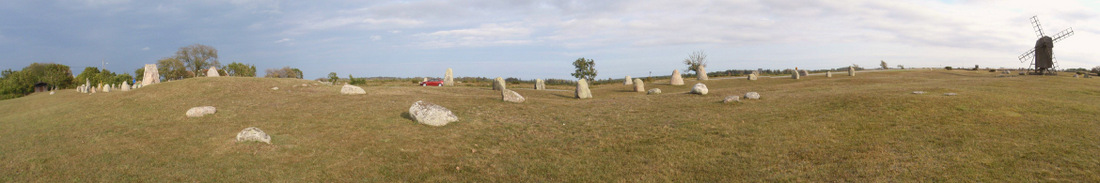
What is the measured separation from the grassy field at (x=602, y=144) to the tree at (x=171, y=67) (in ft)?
193

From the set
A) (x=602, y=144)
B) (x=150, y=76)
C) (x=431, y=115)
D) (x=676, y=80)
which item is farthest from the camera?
(x=676, y=80)

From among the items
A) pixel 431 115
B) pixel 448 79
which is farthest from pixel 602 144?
pixel 448 79

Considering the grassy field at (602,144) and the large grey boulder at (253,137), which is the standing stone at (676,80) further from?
the large grey boulder at (253,137)

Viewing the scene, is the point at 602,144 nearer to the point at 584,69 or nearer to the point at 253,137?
the point at 253,137

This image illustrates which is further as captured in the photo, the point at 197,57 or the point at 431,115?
the point at 197,57

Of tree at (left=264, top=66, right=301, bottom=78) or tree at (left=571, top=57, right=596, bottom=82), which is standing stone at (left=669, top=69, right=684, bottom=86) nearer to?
tree at (left=571, top=57, right=596, bottom=82)

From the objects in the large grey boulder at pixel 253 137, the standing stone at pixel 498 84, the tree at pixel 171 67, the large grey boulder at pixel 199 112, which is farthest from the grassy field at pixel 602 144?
the tree at pixel 171 67

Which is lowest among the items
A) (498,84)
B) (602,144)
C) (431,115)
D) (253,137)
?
(602,144)

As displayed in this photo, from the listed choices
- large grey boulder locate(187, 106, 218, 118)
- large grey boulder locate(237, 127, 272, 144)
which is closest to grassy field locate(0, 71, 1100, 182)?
large grey boulder locate(237, 127, 272, 144)

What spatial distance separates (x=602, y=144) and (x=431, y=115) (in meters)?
6.01

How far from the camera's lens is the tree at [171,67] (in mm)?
67562

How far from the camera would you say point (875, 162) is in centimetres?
953

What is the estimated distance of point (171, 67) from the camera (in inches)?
2709

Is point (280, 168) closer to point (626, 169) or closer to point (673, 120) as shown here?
point (626, 169)
